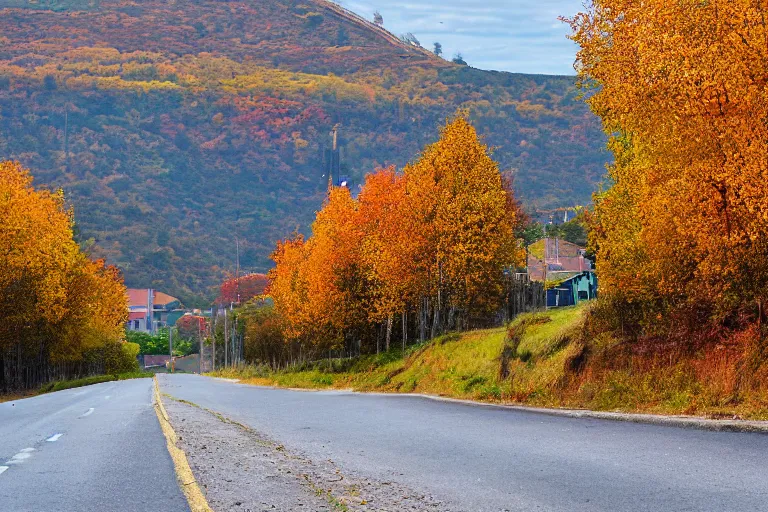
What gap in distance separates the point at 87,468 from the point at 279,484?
3216 mm

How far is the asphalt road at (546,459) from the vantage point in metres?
11.1

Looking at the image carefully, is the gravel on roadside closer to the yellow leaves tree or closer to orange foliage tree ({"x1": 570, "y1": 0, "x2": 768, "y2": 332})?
orange foliage tree ({"x1": 570, "y1": 0, "x2": 768, "y2": 332})

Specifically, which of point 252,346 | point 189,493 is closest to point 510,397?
point 189,493

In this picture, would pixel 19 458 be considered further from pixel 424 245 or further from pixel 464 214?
pixel 424 245

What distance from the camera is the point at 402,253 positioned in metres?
46.4

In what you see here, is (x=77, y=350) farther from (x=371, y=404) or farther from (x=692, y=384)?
(x=692, y=384)

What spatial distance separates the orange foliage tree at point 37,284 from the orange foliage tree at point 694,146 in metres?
39.1

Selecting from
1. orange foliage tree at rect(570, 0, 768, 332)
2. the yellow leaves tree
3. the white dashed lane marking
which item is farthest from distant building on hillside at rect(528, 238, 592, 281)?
the white dashed lane marking

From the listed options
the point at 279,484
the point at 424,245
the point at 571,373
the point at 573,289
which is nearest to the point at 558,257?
the point at 573,289

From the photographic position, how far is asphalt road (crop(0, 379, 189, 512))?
11.0 m

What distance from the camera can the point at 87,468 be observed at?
1400 cm

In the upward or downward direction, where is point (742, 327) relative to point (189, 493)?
upward

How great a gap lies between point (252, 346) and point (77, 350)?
3962 cm

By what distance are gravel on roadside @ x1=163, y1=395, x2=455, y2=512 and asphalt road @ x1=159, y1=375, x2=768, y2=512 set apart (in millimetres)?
438
